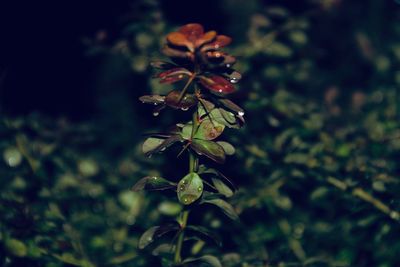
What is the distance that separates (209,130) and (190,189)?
0.13 meters

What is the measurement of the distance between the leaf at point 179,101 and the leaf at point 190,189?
15cm

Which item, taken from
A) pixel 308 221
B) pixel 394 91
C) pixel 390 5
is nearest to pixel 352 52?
pixel 390 5

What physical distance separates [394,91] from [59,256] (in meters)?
1.50

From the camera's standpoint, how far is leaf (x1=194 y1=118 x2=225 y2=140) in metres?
1.04

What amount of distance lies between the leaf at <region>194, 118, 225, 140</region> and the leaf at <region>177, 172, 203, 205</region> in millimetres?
81

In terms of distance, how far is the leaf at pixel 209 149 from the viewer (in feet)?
3.28

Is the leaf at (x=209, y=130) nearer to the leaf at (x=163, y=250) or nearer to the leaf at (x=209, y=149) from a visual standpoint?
the leaf at (x=209, y=149)

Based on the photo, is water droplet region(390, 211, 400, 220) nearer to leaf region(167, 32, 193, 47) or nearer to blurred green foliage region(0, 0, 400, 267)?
blurred green foliage region(0, 0, 400, 267)

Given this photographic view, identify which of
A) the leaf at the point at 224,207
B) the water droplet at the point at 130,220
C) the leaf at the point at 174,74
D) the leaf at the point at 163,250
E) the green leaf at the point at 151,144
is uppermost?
the water droplet at the point at 130,220

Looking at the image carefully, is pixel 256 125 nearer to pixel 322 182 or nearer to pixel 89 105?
pixel 322 182

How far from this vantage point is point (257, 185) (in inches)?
65.2

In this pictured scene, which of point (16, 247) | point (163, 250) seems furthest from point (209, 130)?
point (16, 247)

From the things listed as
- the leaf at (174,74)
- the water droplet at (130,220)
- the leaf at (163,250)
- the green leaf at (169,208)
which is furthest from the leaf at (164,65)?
the water droplet at (130,220)

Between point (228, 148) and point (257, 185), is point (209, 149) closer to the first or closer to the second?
point (228, 148)
